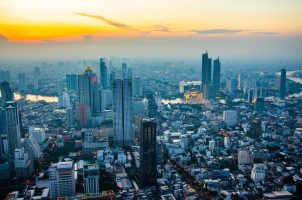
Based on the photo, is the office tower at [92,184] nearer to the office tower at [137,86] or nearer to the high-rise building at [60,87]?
the office tower at [137,86]

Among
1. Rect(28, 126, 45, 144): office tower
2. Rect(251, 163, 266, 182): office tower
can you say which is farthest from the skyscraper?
Rect(28, 126, 45, 144): office tower

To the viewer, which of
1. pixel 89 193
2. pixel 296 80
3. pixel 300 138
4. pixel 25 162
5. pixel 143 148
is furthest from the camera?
pixel 296 80

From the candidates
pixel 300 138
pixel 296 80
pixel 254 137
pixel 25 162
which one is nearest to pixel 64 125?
pixel 25 162

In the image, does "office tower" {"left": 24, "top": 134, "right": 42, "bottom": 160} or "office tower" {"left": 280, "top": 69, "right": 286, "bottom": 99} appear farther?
"office tower" {"left": 280, "top": 69, "right": 286, "bottom": 99}

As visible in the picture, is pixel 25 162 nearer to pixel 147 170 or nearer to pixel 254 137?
pixel 147 170

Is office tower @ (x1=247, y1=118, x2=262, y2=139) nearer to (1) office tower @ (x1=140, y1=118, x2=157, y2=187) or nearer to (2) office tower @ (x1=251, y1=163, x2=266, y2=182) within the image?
(2) office tower @ (x1=251, y1=163, x2=266, y2=182)

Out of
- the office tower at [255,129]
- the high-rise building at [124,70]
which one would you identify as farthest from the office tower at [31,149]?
the high-rise building at [124,70]
